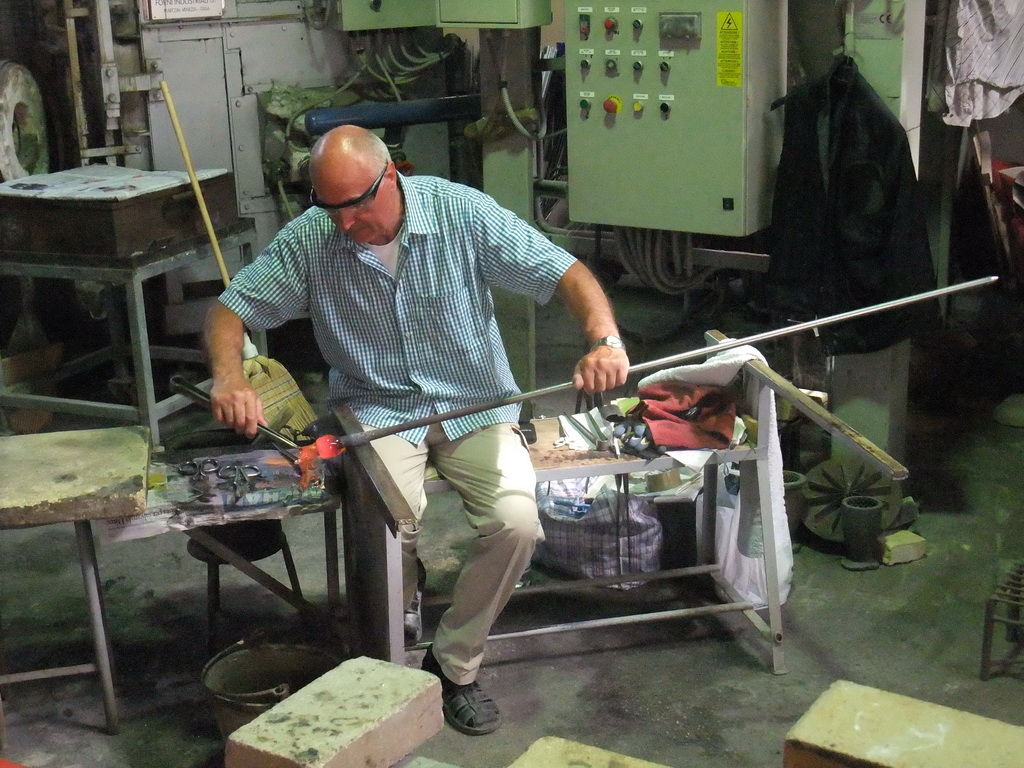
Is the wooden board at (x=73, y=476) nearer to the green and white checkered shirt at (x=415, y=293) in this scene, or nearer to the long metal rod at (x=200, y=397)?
the long metal rod at (x=200, y=397)

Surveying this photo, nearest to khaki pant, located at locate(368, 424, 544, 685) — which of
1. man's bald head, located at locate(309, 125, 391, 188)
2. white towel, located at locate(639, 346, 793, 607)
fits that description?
white towel, located at locate(639, 346, 793, 607)

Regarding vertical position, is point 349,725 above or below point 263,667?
above

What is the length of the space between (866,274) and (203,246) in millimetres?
2387

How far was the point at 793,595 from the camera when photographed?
11.5 feet

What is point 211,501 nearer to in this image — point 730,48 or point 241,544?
point 241,544

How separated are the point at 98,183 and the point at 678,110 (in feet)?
6.81

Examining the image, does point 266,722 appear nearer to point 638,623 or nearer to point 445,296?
point 445,296

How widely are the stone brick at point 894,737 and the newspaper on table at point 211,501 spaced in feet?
4.81

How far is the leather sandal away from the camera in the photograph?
2883 millimetres

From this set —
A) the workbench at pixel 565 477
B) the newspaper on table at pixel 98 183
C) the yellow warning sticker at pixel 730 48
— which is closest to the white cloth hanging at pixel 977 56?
the yellow warning sticker at pixel 730 48

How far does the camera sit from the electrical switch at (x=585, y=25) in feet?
13.1

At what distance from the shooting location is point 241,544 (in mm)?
3123

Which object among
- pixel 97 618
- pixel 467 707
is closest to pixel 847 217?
pixel 467 707

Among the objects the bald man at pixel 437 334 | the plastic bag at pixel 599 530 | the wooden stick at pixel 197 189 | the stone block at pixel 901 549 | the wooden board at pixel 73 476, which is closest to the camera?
the wooden board at pixel 73 476
